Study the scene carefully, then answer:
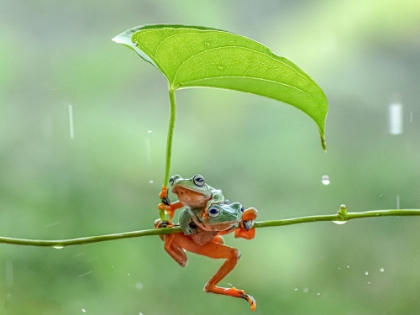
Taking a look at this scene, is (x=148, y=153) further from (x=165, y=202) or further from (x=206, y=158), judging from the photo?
(x=165, y=202)

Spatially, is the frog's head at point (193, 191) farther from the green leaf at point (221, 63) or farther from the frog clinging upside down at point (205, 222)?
the green leaf at point (221, 63)

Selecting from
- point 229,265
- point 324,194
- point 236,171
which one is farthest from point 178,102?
point 229,265

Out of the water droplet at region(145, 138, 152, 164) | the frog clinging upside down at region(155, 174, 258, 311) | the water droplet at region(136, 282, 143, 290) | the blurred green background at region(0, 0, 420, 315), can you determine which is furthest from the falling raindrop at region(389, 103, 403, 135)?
the frog clinging upside down at region(155, 174, 258, 311)

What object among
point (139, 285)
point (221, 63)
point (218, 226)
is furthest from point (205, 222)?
point (139, 285)

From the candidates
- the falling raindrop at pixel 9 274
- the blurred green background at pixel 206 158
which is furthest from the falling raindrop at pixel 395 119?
the falling raindrop at pixel 9 274

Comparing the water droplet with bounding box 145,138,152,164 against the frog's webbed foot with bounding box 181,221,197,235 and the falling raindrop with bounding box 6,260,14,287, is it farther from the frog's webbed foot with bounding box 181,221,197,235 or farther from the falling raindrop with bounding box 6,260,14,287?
the frog's webbed foot with bounding box 181,221,197,235

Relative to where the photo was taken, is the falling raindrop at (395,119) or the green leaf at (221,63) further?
the falling raindrop at (395,119)

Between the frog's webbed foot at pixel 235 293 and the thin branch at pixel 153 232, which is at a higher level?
the thin branch at pixel 153 232
